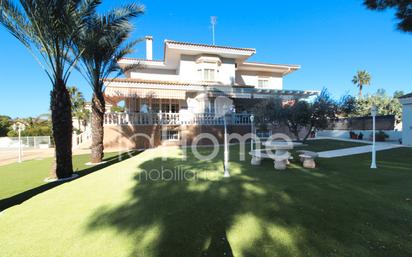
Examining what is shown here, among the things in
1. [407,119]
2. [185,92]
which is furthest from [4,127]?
[407,119]

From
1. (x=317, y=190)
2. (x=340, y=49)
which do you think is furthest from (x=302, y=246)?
(x=340, y=49)

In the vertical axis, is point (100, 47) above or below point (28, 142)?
above

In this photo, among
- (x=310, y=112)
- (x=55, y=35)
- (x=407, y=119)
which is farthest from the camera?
(x=407, y=119)

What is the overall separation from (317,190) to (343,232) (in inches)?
114

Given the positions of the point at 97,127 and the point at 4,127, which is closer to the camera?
the point at 97,127

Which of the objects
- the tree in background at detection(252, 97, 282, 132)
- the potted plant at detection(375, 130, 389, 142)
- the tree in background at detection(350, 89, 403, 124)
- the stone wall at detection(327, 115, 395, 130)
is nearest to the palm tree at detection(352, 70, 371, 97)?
the tree in background at detection(350, 89, 403, 124)

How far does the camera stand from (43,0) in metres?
8.75

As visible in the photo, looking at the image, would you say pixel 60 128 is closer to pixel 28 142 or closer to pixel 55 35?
pixel 55 35

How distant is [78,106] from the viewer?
128 feet

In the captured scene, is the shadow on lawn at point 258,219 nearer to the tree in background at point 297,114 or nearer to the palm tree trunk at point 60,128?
the palm tree trunk at point 60,128

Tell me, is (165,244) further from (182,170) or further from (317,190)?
(182,170)

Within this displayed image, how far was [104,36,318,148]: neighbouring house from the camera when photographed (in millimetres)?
21141

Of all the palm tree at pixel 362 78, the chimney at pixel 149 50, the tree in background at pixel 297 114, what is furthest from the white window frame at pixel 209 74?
the palm tree at pixel 362 78

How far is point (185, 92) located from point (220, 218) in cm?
2084
